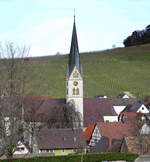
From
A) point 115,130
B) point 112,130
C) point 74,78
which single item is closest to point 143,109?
point 74,78

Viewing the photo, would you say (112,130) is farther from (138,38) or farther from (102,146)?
(138,38)

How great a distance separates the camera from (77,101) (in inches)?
3019

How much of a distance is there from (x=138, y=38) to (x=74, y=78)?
90.2m

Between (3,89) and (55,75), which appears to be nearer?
(3,89)

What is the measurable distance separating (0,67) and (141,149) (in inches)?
661

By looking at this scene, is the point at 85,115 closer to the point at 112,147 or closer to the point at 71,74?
the point at 71,74

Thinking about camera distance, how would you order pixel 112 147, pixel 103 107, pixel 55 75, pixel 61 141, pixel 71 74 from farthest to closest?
pixel 55 75
pixel 103 107
pixel 71 74
pixel 61 141
pixel 112 147

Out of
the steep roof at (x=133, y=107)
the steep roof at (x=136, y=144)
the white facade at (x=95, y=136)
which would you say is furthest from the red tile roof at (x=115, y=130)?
the steep roof at (x=133, y=107)

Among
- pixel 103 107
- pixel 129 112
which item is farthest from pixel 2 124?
pixel 129 112

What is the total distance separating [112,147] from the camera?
4878cm

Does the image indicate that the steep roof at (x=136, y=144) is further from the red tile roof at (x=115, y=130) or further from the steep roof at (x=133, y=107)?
the steep roof at (x=133, y=107)

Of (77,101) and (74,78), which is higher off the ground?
(74,78)

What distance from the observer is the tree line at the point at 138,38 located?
6185 inches

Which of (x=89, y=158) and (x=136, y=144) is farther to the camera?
(x=136, y=144)
